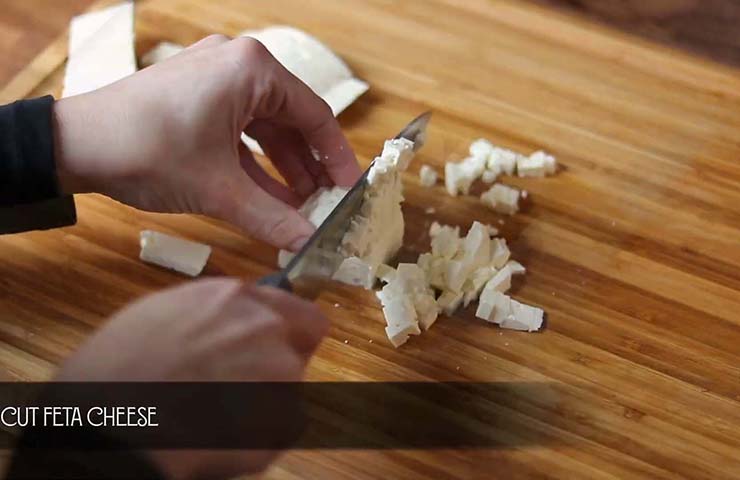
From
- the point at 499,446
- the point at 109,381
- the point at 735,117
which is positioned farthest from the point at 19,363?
the point at 735,117

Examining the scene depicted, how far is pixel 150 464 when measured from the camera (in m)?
0.87

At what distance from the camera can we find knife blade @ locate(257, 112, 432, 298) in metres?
1.04

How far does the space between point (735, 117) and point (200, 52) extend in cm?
83

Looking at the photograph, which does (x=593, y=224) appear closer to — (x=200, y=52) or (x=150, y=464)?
(x=200, y=52)

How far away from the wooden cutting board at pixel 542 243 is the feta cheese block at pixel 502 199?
1 cm

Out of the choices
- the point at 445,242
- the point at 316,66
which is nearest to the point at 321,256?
the point at 445,242

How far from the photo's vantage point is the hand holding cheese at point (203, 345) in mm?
865

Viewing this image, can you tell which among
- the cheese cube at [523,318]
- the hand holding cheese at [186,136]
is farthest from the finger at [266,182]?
the cheese cube at [523,318]

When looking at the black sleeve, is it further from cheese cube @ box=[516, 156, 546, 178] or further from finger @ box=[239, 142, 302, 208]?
cheese cube @ box=[516, 156, 546, 178]

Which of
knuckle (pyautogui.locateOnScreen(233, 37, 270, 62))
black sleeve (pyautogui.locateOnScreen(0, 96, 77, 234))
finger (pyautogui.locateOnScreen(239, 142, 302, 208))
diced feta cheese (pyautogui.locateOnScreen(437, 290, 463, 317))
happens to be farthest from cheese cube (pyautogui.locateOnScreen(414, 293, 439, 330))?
black sleeve (pyautogui.locateOnScreen(0, 96, 77, 234))

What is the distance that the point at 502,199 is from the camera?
1352mm

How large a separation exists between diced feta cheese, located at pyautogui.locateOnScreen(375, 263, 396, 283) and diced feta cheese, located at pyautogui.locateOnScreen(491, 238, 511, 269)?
14cm

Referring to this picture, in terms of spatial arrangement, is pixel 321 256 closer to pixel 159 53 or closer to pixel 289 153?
pixel 289 153

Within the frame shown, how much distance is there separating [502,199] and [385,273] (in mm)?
219
